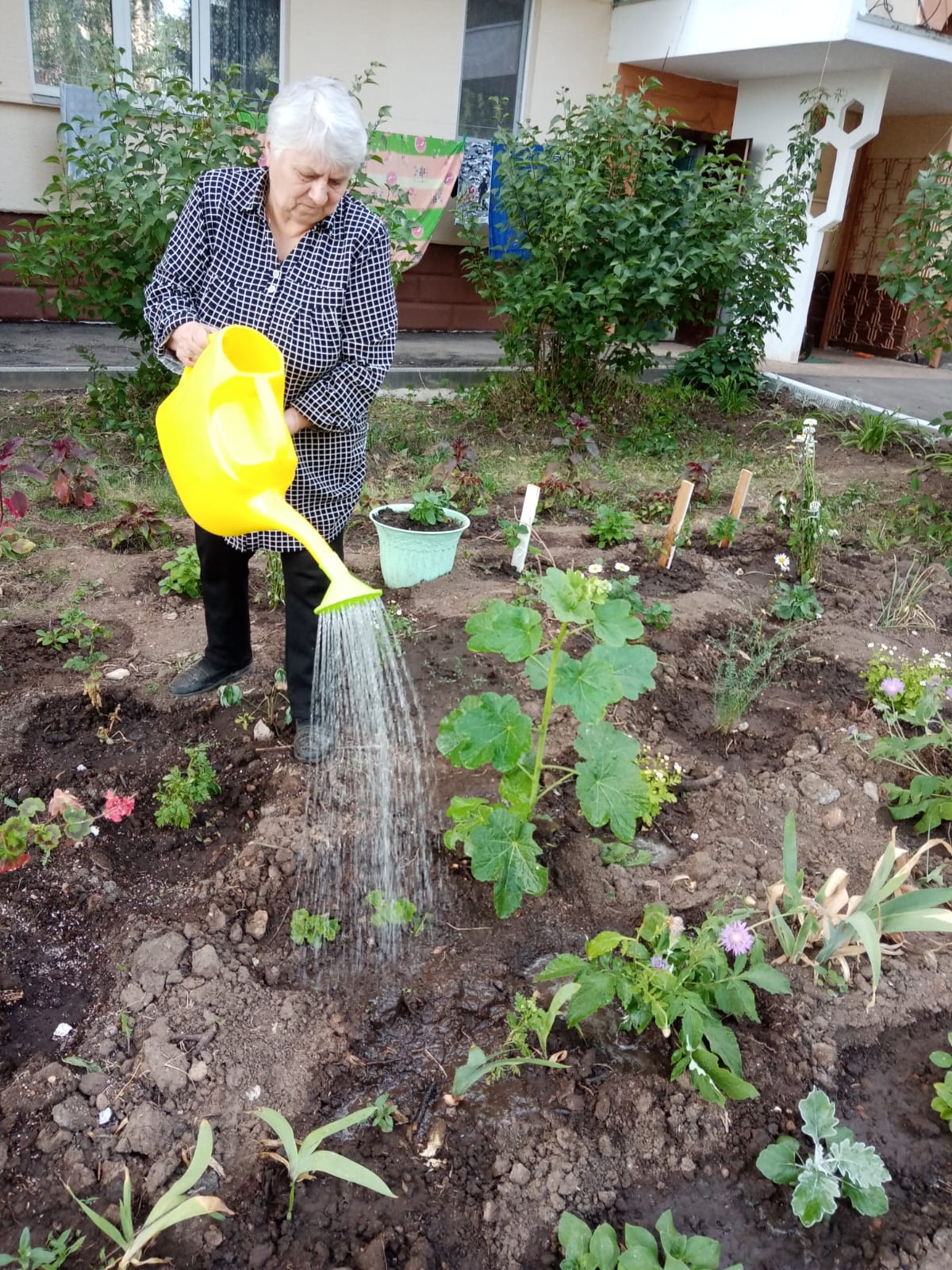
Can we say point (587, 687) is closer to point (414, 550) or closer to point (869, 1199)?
point (869, 1199)

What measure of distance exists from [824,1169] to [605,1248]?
392mm

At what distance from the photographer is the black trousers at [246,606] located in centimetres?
242

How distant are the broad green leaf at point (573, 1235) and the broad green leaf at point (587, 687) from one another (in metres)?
0.81

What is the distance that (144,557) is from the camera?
3799 mm

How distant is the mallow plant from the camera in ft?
5.97

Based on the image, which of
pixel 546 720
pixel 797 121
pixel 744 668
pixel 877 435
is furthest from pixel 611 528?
pixel 797 121

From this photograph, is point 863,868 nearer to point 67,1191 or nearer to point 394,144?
point 67,1191

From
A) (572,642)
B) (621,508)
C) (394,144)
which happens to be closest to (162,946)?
(572,642)

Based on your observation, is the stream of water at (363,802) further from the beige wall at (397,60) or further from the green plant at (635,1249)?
the beige wall at (397,60)

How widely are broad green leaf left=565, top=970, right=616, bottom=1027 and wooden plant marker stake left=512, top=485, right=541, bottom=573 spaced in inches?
82.9

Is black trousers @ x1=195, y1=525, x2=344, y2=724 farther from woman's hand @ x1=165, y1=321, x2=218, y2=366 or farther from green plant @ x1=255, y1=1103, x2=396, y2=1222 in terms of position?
green plant @ x1=255, y1=1103, x2=396, y2=1222

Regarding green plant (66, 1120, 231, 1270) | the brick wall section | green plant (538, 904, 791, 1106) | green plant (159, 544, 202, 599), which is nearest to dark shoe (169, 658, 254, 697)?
green plant (159, 544, 202, 599)

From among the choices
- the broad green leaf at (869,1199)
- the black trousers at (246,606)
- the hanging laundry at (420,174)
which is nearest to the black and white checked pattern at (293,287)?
the black trousers at (246,606)

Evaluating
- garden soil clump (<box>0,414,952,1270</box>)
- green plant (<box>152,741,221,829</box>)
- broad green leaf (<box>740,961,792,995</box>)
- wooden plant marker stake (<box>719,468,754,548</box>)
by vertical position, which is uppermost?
wooden plant marker stake (<box>719,468,754,548</box>)
